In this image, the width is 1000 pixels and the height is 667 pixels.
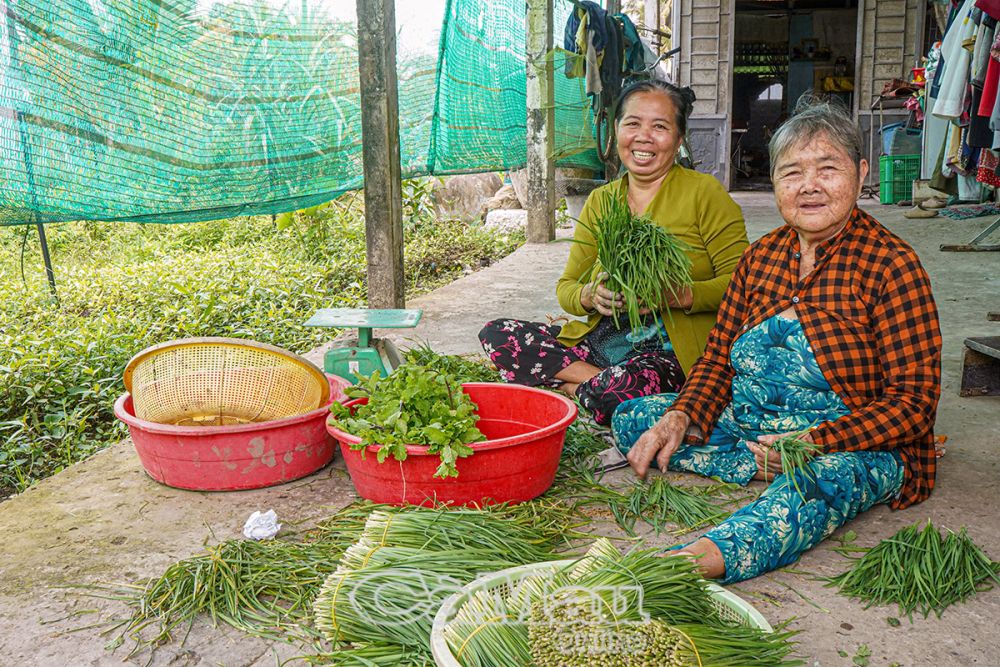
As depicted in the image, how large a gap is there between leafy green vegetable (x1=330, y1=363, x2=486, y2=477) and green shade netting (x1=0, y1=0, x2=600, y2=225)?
1.56m

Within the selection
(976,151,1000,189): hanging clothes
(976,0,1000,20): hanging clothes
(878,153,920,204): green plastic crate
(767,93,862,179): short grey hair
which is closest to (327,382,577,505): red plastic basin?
(767,93,862,179): short grey hair

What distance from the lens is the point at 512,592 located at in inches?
58.6

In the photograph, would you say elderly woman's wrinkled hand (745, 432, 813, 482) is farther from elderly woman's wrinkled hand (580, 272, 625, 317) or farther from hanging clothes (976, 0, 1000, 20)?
hanging clothes (976, 0, 1000, 20)

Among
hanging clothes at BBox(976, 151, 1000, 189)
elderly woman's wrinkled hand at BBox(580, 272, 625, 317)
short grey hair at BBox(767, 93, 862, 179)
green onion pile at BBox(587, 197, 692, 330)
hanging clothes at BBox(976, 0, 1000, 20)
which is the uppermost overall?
hanging clothes at BBox(976, 0, 1000, 20)

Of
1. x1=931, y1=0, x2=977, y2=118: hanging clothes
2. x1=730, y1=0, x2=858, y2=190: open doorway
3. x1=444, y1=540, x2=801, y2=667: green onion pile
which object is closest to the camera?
x1=444, y1=540, x2=801, y2=667: green onion pile

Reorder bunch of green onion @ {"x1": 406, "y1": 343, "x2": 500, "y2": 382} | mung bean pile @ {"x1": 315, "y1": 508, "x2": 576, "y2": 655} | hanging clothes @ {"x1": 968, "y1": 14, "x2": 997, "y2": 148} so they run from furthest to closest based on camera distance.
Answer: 1. hanging clothes @ {"x1": 968, "y1": 14, "x2": 997, "y2": 148}
2. bunch of green onion @ {"x1": 406, "y1": 343, "x2": 500, "y2": 382}
3. mung bean pile @ {"x1": 315, "y1": 508, "x2": 576, "y2": 655}

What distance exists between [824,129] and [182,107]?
8.08ft

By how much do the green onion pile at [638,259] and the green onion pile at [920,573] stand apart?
928 mm

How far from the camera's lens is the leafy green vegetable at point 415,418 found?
2000mm

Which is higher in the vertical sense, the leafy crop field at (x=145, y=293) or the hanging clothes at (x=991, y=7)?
the hanging clothes at (x=991, y=7)

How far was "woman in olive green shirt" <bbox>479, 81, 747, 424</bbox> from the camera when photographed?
2666 mm

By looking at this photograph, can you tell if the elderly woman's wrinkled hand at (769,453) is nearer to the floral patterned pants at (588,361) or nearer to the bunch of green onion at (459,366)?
the floral patterned pants at (588,361)

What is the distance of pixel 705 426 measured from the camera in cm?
232

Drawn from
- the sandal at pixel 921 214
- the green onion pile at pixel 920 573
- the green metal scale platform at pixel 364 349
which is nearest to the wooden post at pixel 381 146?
the green metal scale platform at pixel 364 349
